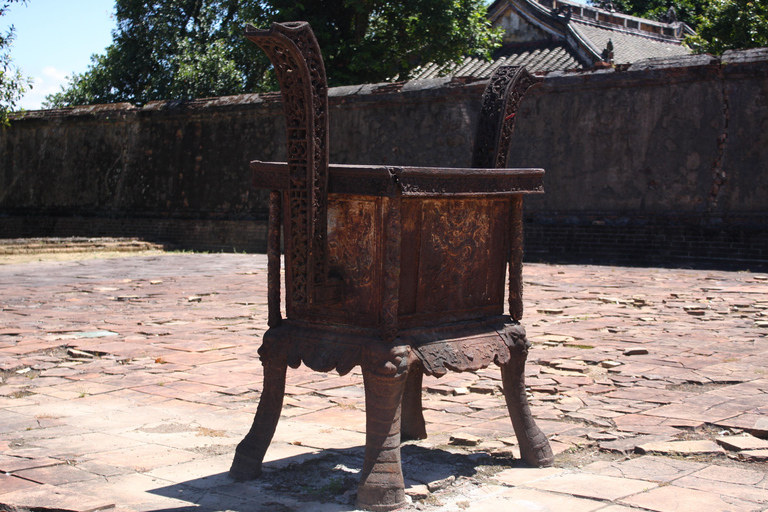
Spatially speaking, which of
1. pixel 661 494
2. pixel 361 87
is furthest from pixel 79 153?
pixel 661 494

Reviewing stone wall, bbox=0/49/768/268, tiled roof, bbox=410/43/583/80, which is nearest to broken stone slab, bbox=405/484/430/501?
stone wall, bbox=0/49/768/268

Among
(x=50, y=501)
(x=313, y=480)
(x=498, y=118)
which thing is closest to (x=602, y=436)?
(x=313, y=480)

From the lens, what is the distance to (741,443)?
3.08 meters

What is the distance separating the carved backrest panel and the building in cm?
1572

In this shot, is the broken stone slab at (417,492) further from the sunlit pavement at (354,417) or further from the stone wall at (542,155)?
the stone wall at (542,155)

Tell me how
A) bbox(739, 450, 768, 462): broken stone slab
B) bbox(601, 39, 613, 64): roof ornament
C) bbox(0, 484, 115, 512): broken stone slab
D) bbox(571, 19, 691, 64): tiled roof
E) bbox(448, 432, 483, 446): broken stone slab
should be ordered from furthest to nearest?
bbox(571, 19, 691, 64): tiled roof
bbox(601, 39, 613, 64): roof ornament
bbox(448, 432, 483, 446): broken stone slab
bbox(739, 450, 768, 462): broken stone slab
bbox(0, 484, 115, 512): broken stone slab

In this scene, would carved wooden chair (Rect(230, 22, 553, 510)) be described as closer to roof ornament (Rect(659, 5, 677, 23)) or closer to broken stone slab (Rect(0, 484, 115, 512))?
broken stone slab (Rect(0, 484, 115, 512))

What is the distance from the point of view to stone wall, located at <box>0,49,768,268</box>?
1062cm

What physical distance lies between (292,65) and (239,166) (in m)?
12.9

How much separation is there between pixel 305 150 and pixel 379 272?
465mm

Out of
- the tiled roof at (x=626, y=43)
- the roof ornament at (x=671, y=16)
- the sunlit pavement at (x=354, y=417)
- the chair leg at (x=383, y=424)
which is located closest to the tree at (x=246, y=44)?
the tiled roof at (x=626, y=43)

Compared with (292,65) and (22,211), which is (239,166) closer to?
(22,211)

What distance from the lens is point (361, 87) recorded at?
13883 millimetres

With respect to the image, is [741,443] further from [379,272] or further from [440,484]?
[379,272]
